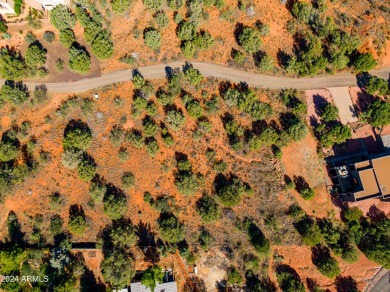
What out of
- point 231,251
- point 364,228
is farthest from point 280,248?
point 364,228

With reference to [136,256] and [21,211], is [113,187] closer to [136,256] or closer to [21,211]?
[136,256]

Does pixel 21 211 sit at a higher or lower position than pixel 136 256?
higher

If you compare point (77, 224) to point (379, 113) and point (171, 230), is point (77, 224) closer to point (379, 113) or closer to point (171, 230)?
point (171, 230)

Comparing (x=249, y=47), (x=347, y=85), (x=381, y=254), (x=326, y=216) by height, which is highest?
(x=249, y=47)

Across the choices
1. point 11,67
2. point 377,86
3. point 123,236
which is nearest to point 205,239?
point 123,236

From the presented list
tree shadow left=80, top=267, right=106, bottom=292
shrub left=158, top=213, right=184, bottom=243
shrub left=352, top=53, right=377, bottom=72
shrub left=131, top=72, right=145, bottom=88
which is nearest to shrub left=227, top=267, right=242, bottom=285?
shrub left=158, top=213, right=184, bottom=243

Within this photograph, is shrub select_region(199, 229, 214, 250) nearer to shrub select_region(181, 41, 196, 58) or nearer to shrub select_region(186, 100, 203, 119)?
shrub select_region(186, 100, 203, 119)
